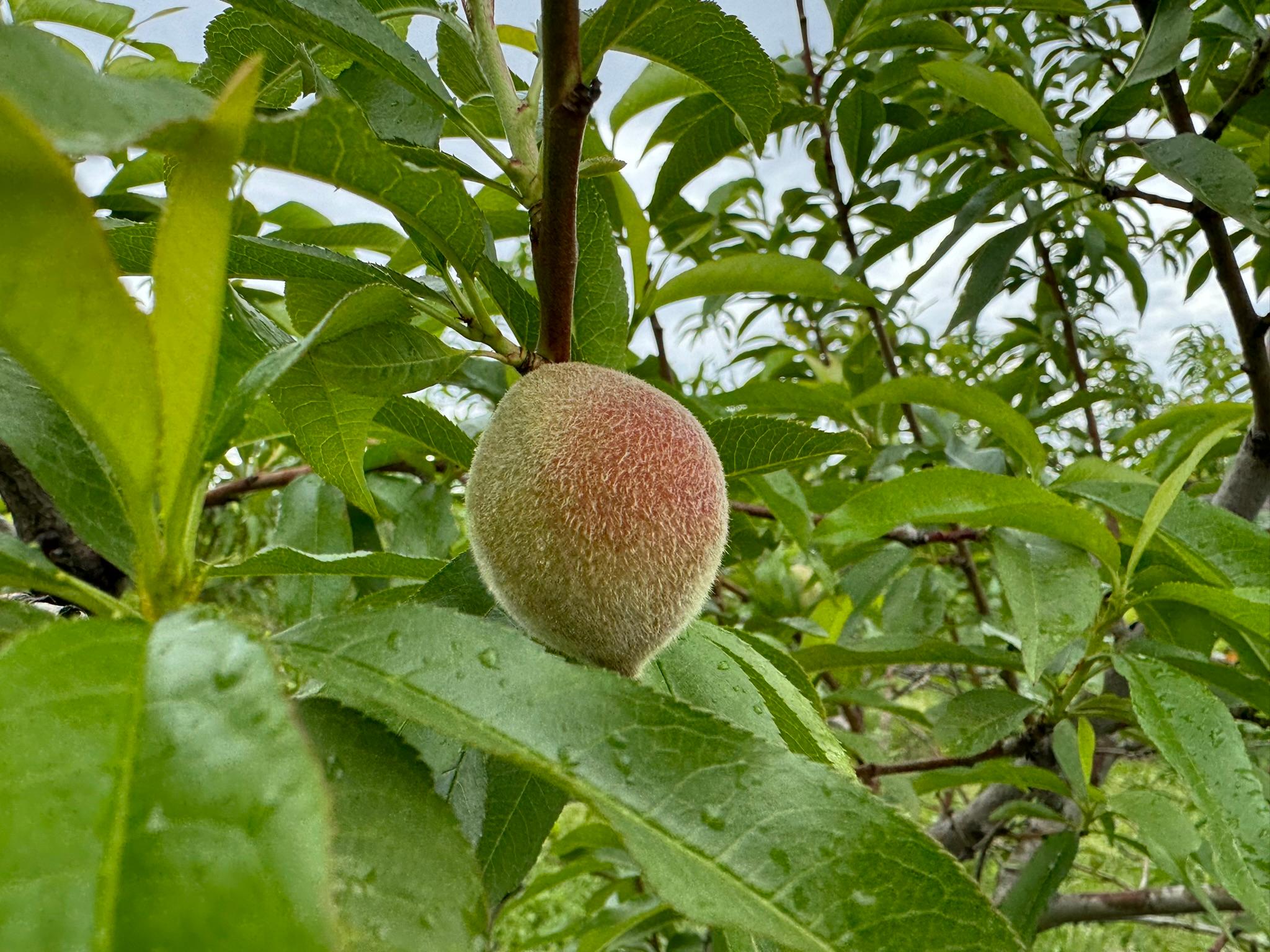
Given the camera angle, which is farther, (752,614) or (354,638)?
(752,614)

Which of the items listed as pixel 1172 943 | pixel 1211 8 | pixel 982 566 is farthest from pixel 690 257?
pixel 1172 943

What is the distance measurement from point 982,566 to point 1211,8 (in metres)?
1.31

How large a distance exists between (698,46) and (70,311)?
46 cm

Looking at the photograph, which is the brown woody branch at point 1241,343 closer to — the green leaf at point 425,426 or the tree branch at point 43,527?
the green leaf at point 425,426

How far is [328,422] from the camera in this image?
0.65 metres

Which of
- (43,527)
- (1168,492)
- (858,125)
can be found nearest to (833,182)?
(858,125)

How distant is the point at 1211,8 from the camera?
126 cm

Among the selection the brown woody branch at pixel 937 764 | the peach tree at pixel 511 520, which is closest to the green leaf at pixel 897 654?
the peach tree at pixel 511 520

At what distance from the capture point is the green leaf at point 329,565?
57cm

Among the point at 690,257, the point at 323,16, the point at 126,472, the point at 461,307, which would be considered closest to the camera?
the point at 126,472

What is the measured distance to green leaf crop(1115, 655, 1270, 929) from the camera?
759 millimetres

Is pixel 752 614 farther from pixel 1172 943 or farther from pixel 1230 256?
pixel 1172 943

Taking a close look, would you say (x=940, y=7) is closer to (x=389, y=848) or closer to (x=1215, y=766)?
(x=1215, y=766)

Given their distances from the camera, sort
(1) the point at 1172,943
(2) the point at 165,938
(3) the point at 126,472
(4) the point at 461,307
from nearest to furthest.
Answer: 1. (2) the point at 165,938
2. (3) the point at 126,472
3. (4) the point at 461,307
4. (1) the point at 1172,943
